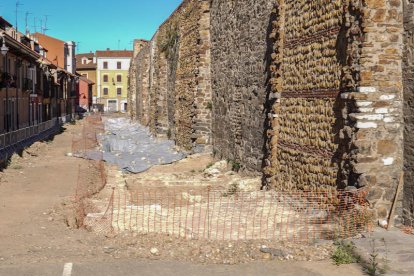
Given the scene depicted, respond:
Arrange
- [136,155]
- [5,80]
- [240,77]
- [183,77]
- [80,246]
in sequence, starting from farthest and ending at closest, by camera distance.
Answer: [5,80] → [183,77] → [136,155] → [240,77] → [80,246]

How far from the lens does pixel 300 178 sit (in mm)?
10797

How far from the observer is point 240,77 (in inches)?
615

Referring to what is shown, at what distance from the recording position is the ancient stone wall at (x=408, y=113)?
26.6 feet

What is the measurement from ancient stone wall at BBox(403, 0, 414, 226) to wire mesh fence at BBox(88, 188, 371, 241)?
0.70 meters

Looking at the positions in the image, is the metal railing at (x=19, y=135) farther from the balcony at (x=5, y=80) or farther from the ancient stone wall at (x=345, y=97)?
the ancient stone wall at (x=345, y=97)

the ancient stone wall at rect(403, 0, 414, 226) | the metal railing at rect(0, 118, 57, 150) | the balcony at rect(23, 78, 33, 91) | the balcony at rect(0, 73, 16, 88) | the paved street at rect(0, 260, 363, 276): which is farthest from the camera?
the balcony at rect(23, 78, 33, 91)

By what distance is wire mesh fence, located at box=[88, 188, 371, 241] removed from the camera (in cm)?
830

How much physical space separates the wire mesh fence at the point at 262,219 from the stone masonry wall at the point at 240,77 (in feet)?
10.1

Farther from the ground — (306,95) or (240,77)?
(240,77)

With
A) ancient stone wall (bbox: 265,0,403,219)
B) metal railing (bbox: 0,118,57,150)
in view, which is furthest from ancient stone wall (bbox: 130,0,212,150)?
ancient stone wall (bbox: 265,0,403,219)

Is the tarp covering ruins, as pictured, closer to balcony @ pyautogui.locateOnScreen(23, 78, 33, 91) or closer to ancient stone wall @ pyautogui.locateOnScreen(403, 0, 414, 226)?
balcony @ pyautogui.locateOnScreen(23, 78, 33, 91)

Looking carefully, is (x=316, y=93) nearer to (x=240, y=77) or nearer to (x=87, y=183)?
(x=240, y=77)

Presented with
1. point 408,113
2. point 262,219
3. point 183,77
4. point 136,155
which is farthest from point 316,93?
point 183,77

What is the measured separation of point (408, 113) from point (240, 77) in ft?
25.8
